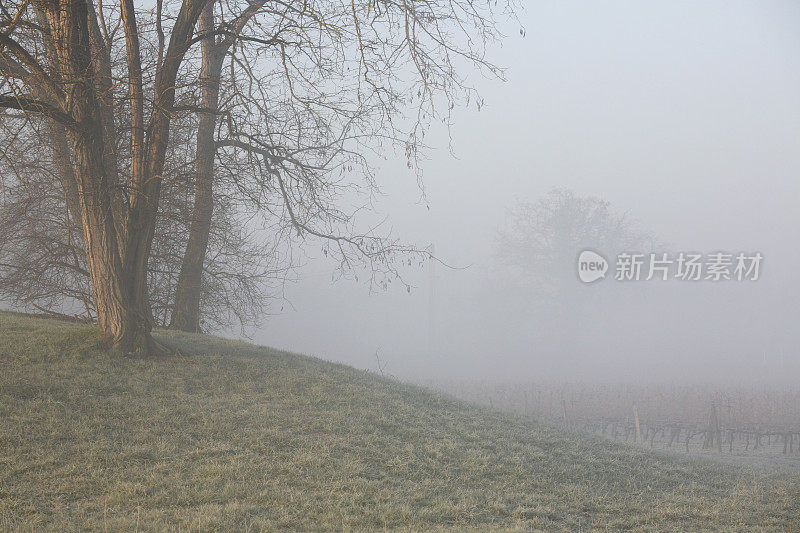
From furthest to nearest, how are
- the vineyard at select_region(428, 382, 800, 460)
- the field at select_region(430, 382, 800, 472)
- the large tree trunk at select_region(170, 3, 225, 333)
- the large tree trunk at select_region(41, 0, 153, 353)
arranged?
1. the vineyard at select_region(428, 382, 800, 460)
2. the field at select_region(430, 382, 800, 472)
3. the large tree trunk at select_region(170, 3, 225, 333)
4. the large tree trunk at select_region(41, 0, 153, 353)

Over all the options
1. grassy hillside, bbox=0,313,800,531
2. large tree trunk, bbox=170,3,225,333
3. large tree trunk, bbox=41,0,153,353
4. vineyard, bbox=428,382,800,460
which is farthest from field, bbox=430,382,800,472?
large tree trunk, bbox=41,0,153,353

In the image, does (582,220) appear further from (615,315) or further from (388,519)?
(388,519)

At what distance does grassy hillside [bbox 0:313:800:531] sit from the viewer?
518cm


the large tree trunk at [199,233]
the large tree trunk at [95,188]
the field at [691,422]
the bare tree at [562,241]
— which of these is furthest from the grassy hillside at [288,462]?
the bare tree at [562,241]

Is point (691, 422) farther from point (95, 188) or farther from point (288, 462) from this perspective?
point (95, 188)

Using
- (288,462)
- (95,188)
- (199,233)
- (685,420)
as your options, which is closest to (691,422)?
(685,420)

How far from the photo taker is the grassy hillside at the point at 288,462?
518 cm

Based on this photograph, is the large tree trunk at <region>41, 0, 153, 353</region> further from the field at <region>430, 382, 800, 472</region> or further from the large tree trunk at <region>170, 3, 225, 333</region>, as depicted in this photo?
the field at <region>430, 382, 800, 472</region>

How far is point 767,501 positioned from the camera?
23.2ft

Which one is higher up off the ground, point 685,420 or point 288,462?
point 685,420

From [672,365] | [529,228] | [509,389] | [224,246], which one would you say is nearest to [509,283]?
[529,228]

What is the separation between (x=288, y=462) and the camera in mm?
6402

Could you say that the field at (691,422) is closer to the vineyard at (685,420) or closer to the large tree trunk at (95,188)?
the vineyard at (685,420)

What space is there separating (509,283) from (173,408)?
3976 centimetres
